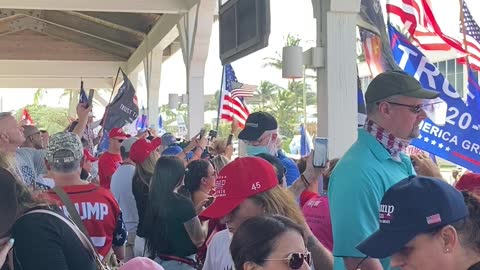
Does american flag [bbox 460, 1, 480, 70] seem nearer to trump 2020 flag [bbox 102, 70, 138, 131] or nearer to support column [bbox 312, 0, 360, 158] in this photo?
support column [bbox 312, 0, 360, 158]

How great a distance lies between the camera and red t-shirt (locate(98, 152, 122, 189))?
708 cm

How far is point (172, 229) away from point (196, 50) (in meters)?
8.07

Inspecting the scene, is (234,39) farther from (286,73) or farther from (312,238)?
(312,238)

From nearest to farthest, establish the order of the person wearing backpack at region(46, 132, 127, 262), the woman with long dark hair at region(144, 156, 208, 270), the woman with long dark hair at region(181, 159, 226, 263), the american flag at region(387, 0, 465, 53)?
the person wearing backpack at region(46, 132, 127, 262) < the woman with long dark hair at region(144, 156, 208, 270) < the woman with long dark hair at region(181, 159, 226, 263) < the american flag at region(387, 0, 465, 53)

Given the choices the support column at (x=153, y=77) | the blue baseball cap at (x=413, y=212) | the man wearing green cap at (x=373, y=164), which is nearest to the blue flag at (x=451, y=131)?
the man wearing green cap at (x=373, y=164)

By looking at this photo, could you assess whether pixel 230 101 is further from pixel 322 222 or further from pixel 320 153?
pixel 322 222

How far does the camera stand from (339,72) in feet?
20.4

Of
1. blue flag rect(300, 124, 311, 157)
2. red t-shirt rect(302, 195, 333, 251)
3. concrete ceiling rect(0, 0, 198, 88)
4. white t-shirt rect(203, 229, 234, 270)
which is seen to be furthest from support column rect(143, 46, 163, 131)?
white t-shirt rect(203, 229, 234, 270)

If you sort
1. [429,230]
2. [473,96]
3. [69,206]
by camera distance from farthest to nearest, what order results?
[473,96] → [69,206] → [429,230]

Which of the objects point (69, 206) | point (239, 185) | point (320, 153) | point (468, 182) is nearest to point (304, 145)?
point (320, 153)

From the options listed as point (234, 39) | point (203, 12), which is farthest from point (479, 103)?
point (203, 12)

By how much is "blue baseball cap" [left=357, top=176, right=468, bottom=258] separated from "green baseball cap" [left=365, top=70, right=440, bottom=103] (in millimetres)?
998

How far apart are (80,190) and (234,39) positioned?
11.4ft

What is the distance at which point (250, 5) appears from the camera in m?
6.10
